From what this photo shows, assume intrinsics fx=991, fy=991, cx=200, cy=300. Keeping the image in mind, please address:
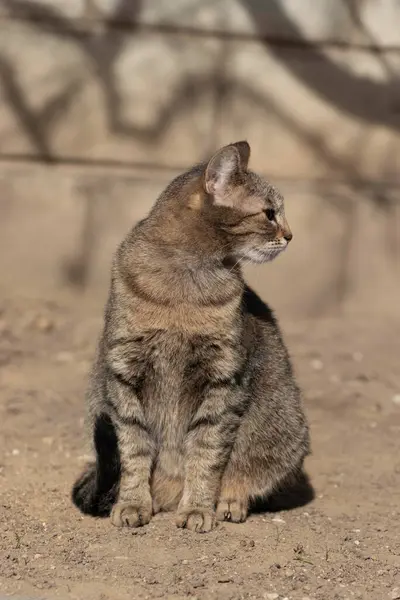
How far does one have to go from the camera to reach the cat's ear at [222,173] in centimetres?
352

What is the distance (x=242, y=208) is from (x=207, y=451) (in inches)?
35.4

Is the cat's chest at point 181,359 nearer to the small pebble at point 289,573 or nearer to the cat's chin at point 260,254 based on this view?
the cat's chin at point 260,254

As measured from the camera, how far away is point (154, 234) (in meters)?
3.70

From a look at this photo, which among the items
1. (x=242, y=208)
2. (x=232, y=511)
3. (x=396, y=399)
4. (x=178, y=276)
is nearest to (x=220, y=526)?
(x=232, y=511)

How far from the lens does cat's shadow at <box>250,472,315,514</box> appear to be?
394 cm

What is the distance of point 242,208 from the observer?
3625 millimetres

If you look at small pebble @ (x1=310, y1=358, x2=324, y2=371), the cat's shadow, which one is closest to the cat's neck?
the cat's shadow

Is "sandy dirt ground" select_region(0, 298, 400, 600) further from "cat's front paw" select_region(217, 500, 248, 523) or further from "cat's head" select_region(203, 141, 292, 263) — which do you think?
"cat's head" select_region(203, 141, 292, 263)

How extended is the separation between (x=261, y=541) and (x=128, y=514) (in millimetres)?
489

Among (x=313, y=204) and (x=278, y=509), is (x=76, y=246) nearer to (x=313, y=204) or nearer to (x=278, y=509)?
(x=313, y=204)

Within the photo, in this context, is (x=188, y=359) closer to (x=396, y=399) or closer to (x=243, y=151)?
(x=243, y=151)

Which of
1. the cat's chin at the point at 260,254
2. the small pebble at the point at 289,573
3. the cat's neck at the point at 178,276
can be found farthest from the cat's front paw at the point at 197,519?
the cat's chin at the point at 260,254

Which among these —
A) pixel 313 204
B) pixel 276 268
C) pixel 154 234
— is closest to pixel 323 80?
pixel 313 204

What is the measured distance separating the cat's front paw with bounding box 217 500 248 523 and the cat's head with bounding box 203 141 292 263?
924 millimetres
